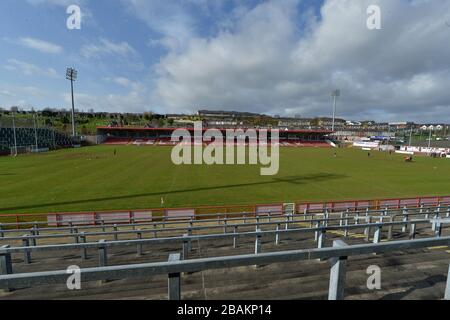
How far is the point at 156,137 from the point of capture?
9444 centimetres

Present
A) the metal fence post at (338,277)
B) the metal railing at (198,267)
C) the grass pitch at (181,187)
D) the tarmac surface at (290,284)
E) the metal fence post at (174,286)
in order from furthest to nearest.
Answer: the grass pitch at (181,187) → the tarmac surface at (290,284) → the metal fence post at (338,277) → the metal fence post at (174,286) → the metal railing at (198,267)

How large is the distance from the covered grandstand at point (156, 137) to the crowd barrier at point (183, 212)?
229 ft

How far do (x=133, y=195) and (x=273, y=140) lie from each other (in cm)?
7838

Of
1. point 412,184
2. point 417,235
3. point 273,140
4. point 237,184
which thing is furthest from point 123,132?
point 417,235

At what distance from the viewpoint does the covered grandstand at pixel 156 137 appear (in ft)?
284

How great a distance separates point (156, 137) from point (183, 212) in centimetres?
8472

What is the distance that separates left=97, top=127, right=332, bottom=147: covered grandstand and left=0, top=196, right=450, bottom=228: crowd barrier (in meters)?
69.7

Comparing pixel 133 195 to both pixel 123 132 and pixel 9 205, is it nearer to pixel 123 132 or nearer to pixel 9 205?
pixel 9 205

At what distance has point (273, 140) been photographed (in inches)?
3686

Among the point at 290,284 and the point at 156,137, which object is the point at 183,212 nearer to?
the point at 290,284

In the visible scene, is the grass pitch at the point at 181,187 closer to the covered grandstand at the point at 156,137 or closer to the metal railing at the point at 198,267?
the metal railing at the point at 198,267

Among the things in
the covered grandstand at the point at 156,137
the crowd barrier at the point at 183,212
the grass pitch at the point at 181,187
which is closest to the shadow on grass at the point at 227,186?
the grass pitch at the point at 181,187

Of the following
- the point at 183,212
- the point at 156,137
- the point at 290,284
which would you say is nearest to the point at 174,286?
the point at 290,284

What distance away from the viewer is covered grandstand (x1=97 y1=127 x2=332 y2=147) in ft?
284
